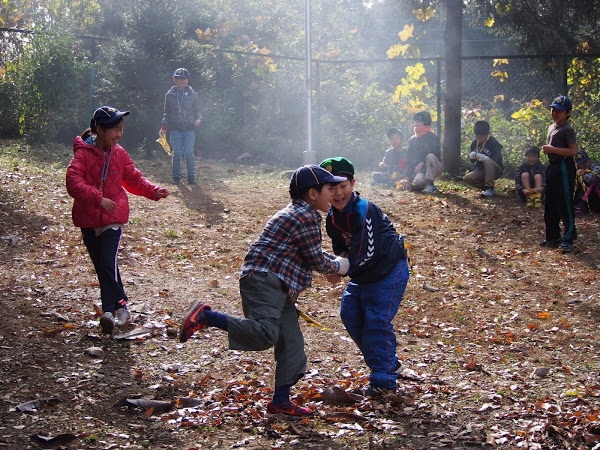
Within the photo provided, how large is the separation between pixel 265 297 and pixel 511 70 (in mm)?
20105

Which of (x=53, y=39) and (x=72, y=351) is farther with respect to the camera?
(x=53, y=39)

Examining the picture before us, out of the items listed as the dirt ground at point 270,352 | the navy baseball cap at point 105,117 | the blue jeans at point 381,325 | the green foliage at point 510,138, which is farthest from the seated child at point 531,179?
the navy baseball cap at point 105,117

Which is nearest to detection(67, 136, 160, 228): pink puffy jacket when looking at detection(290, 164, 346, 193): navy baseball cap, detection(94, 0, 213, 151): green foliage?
detection(290, 164, 346, 193): navy baseball cap

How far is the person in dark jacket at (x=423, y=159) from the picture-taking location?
524 inches

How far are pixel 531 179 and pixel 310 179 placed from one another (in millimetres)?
8348

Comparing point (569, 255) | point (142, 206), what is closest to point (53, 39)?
point (142, 206)

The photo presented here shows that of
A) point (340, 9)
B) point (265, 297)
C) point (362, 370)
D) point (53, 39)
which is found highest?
point (340, 9)

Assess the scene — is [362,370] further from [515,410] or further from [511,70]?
[511,70]

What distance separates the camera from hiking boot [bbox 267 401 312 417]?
15.9 ft

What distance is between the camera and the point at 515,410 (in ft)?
16.8

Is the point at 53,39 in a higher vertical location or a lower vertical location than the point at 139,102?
higher

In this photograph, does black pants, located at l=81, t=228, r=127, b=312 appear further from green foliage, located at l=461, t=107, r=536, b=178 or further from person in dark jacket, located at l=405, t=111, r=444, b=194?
green foliage, located at l=461, t=107, r=536, b=178

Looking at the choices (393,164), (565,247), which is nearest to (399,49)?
(393,164)

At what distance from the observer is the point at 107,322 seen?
6.21 metres
